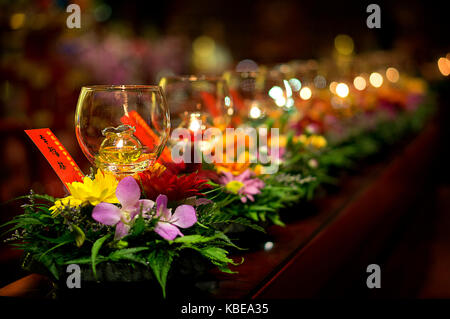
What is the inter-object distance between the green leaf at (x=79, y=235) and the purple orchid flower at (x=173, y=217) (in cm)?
10

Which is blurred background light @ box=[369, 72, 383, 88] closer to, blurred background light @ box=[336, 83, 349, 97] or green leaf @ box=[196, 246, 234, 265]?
blurred background light @ box=[336, 83, 349, 97]

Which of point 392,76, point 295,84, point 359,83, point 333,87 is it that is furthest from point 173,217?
point 392,76

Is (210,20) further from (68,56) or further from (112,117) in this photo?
(112,117)

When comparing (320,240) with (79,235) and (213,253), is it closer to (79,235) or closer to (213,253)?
(213,253)

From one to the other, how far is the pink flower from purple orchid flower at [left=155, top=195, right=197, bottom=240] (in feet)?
0.84

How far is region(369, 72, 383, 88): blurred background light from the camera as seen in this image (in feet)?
11.4

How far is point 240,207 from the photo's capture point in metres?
1.07

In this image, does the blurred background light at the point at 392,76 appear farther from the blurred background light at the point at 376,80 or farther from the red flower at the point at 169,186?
the red flower at the point at 169,186

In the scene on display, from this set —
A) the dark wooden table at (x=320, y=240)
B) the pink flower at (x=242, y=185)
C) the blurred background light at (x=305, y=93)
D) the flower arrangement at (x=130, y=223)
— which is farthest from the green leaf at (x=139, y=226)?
the blurred background light at (x=305, y=93)

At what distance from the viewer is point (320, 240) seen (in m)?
1.17

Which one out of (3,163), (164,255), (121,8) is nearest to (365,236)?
(164,255)

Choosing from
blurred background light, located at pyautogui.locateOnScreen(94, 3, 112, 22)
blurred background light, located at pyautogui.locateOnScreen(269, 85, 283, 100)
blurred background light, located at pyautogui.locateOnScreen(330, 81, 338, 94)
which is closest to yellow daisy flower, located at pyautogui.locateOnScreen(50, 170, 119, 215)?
blurred background light, located at pyautogui.locateOnScreen(269, 85, 283, 100)

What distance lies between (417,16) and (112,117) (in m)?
11.1

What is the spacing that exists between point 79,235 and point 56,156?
20 centimetres
